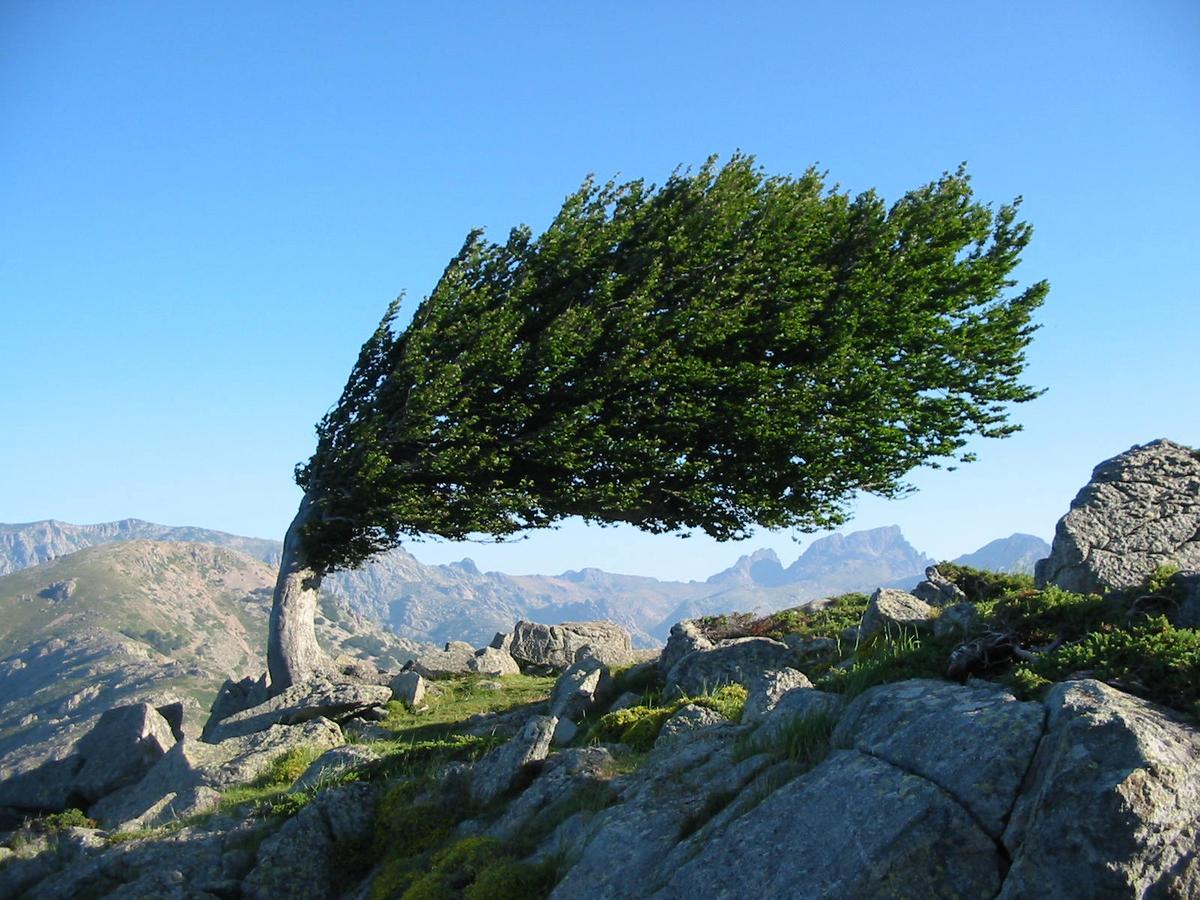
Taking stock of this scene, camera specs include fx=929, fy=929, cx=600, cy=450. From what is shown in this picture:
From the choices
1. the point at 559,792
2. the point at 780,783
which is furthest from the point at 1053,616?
the point at 559,792

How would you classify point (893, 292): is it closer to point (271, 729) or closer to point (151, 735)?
point (271, 729)

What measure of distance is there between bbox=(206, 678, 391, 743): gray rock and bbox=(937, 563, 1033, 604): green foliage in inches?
785

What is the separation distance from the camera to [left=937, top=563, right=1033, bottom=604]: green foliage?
3003cm

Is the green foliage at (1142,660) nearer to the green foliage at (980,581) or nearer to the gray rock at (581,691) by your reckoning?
the gray rock at (581,691)

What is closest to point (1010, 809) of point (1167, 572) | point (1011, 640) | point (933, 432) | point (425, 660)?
point (1011, 640)

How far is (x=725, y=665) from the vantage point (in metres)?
23.7

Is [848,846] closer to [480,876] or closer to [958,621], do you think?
[958,621]

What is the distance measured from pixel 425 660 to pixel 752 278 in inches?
822

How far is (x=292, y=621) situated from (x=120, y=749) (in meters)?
9.28

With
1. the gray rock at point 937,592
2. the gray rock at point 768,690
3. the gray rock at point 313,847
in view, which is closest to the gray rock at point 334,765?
the gray rock at point 313,847

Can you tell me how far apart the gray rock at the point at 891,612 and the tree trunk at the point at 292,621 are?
2305 centimetres

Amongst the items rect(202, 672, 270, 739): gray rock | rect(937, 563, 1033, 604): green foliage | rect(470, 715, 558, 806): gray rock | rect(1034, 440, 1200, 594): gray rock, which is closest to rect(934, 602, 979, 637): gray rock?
rect(1034, 440, 1200, 594): gray rock

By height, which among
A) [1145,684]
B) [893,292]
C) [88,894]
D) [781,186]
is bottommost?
[88,894]

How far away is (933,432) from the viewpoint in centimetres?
3719
